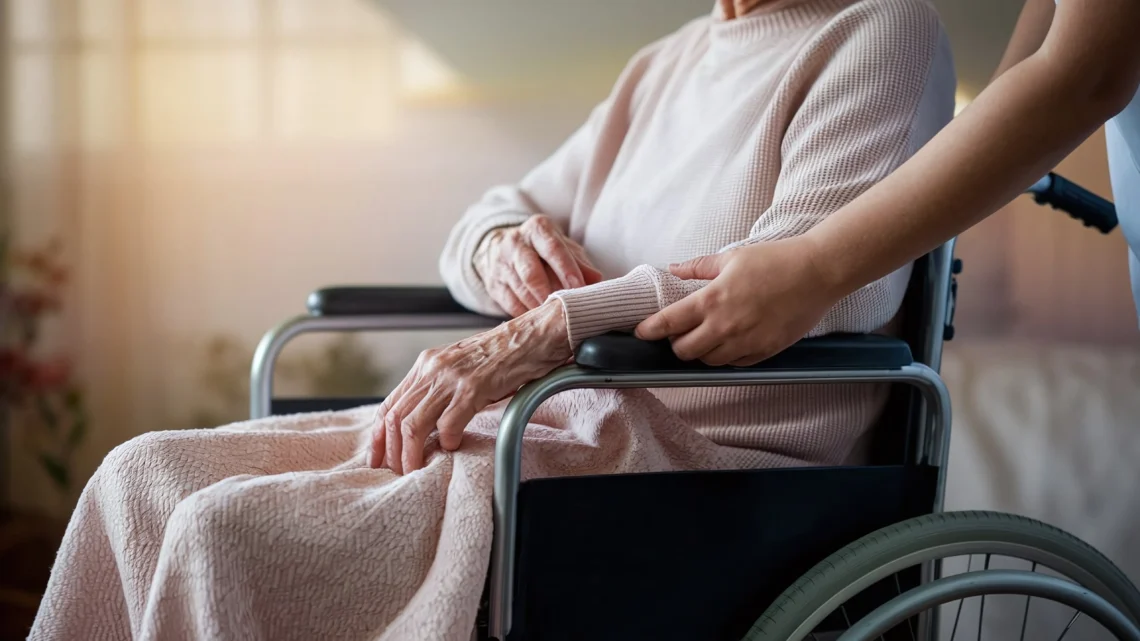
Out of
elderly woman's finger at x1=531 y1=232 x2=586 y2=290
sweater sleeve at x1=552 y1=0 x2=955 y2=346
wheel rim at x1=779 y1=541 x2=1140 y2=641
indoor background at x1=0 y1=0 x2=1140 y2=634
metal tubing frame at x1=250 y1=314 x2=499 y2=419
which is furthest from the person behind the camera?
indoor background at x1=0 y1=0 x2=1140 y2=634

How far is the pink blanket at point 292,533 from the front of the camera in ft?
2.34

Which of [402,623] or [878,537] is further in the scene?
[878,537]

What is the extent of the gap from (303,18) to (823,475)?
187 cm

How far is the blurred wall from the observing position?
7.19 ft

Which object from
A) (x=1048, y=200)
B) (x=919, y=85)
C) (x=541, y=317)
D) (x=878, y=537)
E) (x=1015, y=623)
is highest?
(x=919, y=85)

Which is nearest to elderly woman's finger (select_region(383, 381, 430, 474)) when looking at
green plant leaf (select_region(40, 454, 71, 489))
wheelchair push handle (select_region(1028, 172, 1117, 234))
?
wheelchair push handle (select_region(1028, 172, 1117, 234))

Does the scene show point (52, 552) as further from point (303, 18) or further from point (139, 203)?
point (303, 18)

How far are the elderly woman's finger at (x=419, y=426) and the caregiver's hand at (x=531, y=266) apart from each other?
29 centimetres

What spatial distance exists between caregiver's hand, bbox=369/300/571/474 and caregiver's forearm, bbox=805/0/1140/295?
0.80 ft

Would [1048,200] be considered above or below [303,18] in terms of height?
below

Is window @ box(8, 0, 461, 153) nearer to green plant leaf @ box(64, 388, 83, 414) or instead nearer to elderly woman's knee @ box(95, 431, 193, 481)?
green plant leaf @ box(64, 388, 83, 414)

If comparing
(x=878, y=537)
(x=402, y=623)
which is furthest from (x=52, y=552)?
(x=878, y=537)

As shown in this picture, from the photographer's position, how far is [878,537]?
0.86m

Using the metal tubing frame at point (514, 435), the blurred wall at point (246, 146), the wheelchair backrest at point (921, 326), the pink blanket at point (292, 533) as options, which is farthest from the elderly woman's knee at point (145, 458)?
the blurred wall at point (246, 146)
